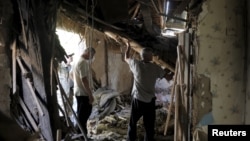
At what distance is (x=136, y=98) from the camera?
4547 mm

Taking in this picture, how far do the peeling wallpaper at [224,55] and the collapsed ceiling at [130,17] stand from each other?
681 mm

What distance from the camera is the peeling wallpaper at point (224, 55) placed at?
9.34 ft

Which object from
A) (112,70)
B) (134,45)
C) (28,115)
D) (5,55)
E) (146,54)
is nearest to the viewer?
(5,55)

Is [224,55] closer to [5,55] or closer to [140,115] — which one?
[140,115]

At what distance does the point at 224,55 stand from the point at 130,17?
210cm

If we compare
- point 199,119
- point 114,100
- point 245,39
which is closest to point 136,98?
point 199,119

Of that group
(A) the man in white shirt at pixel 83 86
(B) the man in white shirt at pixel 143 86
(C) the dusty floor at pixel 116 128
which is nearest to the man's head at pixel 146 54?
(B) the man in white shirt at pixel 143 86

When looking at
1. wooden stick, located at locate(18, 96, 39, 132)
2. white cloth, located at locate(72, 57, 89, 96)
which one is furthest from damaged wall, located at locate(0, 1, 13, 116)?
white cloth, located at locate(72, 57, 89, 96)

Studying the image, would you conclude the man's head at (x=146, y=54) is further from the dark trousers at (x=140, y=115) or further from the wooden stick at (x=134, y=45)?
the wooden stick at (x=134, y=45)

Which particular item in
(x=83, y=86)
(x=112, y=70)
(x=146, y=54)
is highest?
(x=112, y=70)

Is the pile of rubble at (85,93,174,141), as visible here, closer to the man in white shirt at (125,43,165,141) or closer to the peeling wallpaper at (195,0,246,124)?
the man in white shirt at (125,43,165,141)

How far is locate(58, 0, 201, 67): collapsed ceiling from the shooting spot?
14.0ft

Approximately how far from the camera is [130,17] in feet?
15.5

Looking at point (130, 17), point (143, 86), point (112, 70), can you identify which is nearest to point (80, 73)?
point (143, 86)
